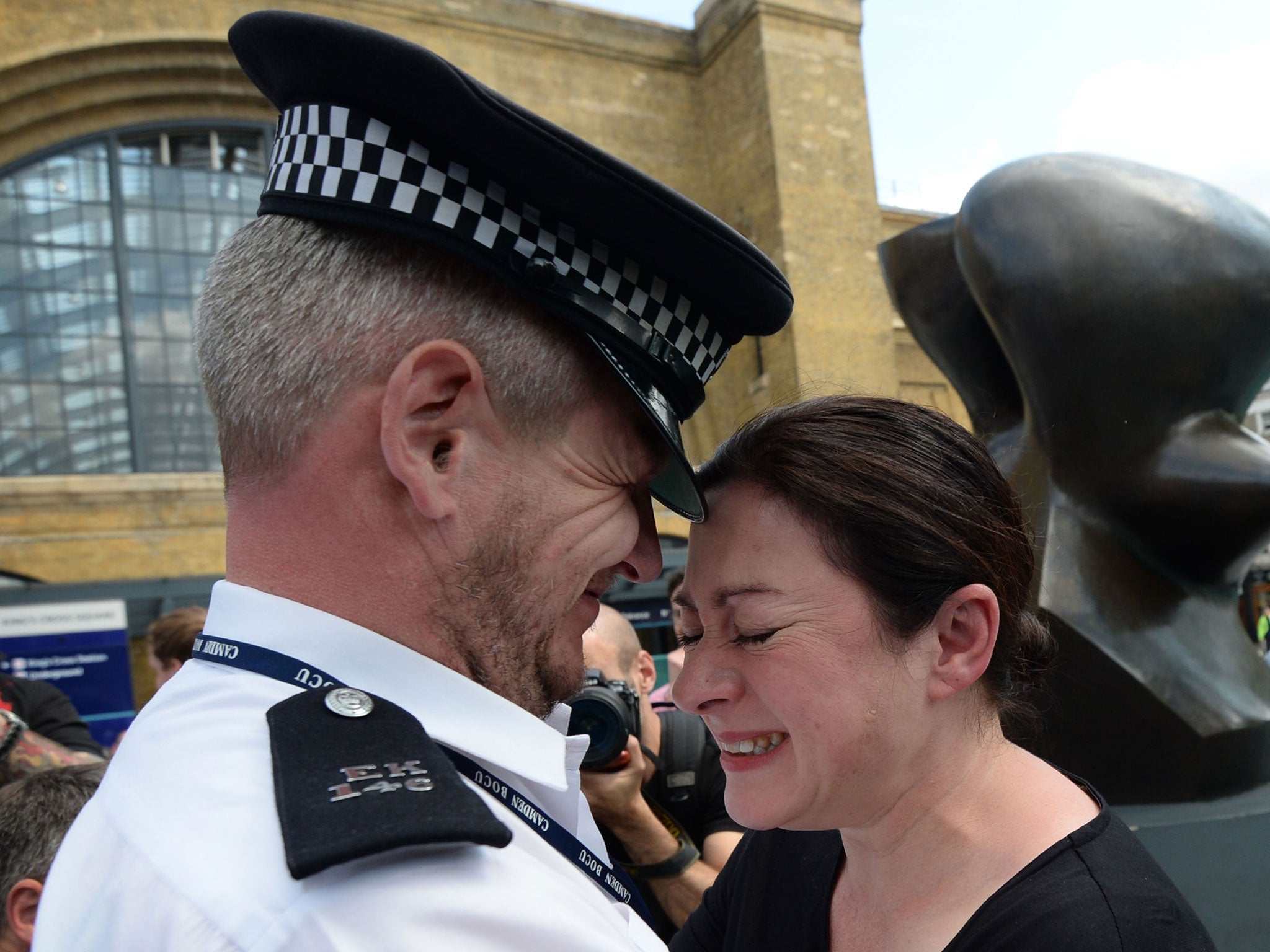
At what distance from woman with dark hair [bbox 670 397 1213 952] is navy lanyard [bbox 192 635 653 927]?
48 centimetres

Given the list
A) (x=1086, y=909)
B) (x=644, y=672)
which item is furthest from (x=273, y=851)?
(x=644, y=672)

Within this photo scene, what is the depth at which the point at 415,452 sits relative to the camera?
905 mm

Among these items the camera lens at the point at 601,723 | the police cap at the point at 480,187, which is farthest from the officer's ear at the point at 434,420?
the camera lens at the point at 601,723

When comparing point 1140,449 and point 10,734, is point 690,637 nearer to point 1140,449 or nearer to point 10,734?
point 1140,449

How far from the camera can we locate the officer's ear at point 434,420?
35.2 inches

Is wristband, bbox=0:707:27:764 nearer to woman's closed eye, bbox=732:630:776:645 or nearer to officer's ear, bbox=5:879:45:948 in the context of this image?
officer's ear, bbox=5:879:45:948

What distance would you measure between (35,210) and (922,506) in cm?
1415

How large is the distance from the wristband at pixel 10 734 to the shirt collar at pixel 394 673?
2227mm

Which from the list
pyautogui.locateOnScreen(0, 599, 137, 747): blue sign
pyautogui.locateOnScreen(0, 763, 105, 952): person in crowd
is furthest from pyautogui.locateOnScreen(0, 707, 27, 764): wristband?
pyautogui.locateOnScreen(0, 599, 137, 747): blue sign

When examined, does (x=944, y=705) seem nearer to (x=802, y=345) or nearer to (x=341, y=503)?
(x=341, y=503)

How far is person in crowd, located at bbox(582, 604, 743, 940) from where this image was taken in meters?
2.32

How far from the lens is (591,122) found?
15555 millimetres

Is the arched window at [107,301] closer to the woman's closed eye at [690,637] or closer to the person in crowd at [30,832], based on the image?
the person in crowd at [30,832]

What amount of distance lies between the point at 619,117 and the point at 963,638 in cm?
1555
